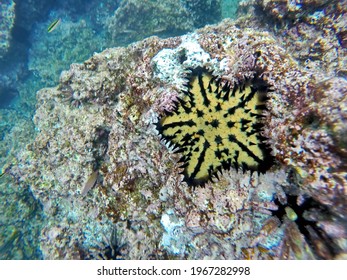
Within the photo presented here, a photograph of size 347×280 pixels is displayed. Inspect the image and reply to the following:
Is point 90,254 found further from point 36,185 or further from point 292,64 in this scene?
point 292,64

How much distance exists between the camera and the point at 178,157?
3.02 m

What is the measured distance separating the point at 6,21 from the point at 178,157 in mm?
11912

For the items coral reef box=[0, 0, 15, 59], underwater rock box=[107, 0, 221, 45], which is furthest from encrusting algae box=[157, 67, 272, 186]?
coral reef box=[0, 0, 15, 59]

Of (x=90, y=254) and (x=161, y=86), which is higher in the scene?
(x=161, y=86)

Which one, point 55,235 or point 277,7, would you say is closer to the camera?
point 277,7

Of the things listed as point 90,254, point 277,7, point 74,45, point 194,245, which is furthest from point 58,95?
point 74,45

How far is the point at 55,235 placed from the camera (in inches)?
178

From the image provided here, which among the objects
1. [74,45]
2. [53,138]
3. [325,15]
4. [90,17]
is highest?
[90,17]

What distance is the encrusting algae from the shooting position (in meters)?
2.25

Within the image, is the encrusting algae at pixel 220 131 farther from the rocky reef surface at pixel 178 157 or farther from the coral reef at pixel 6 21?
the coral reef at pixel 6 21

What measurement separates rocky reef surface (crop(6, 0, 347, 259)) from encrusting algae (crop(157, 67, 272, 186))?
0.35 m

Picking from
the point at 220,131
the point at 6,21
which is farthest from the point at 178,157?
the point at 6,21

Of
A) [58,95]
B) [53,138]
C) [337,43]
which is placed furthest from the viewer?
[58,95]

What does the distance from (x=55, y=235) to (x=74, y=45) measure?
996cm
